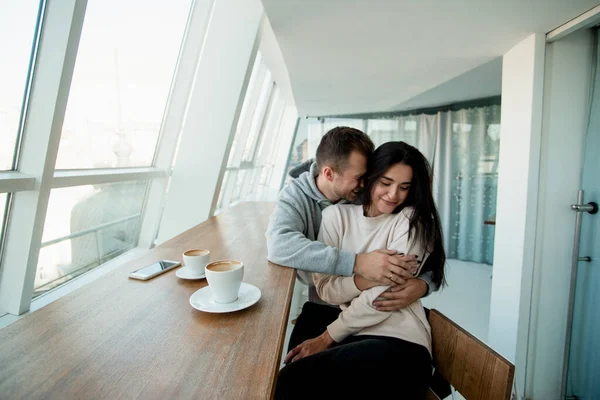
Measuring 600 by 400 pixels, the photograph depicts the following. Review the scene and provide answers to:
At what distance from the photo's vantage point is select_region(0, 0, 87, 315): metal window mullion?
1.20 metres

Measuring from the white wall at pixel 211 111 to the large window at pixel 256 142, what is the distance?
0.40m

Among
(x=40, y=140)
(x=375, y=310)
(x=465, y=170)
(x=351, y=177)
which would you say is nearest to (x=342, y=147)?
(x=351, y=177)

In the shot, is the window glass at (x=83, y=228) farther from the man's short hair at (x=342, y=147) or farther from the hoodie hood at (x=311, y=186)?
the man's short hair at (x=342, y=147)

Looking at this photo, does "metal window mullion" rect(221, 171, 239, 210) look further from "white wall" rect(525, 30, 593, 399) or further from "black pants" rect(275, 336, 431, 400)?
"black pants" rect(275, 336, 431, 400)

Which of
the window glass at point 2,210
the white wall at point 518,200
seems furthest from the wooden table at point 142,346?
the white wall at point 518,200

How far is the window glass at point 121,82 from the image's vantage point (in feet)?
5.73

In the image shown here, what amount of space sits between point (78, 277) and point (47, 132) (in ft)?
3.38

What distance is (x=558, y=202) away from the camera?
186cm

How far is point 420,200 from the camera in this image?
1211mm

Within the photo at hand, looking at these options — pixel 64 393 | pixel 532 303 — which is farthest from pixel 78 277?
pixel 532 303

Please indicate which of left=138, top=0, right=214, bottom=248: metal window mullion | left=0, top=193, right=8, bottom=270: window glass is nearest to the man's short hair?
left=0, top=193, right=8, bottom=270: window glass

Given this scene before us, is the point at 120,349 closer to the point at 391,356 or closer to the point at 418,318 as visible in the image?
the point at 391,356

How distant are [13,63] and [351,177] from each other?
135 centimetres

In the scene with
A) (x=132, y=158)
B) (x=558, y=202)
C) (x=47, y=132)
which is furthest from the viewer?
(x=132, y=158)
